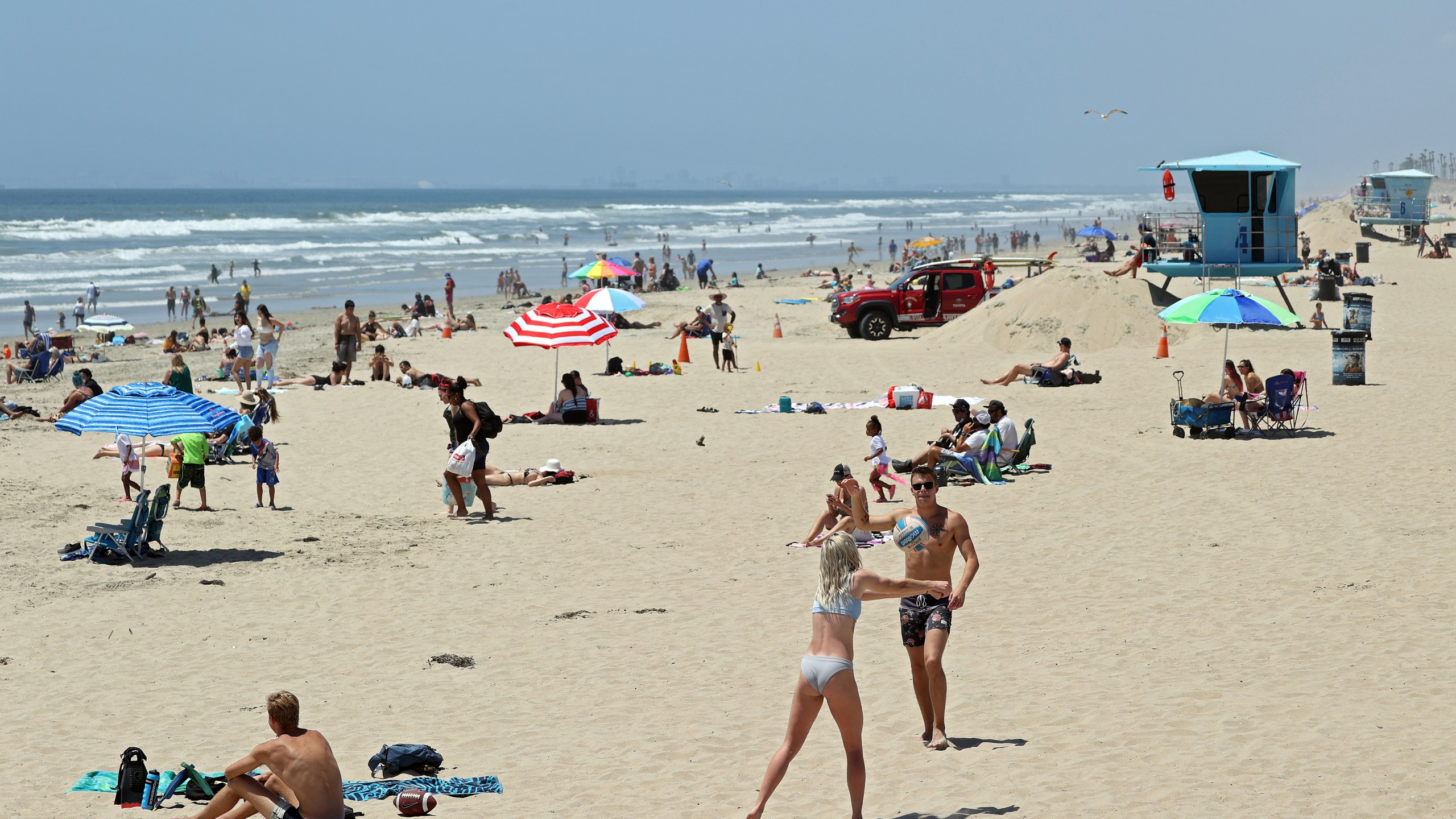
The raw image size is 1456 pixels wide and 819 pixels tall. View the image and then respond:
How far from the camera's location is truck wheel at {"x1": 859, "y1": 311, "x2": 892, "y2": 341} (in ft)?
93.2

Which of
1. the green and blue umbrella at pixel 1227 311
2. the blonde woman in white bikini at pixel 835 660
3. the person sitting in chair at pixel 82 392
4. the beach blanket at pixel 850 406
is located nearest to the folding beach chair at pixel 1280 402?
the green and blue umbrella at pixel 1227 311

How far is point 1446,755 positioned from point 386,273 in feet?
175

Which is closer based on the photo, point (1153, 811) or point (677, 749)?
point (1153, 811)

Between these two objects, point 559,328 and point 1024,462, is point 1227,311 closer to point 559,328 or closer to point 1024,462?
point 1024,462

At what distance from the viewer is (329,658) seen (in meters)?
8.97

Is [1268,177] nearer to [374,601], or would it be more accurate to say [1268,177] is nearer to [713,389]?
[713,389]

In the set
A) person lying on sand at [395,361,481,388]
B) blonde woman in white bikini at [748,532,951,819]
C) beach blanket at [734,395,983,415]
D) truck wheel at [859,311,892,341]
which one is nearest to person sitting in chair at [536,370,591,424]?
beach blanket at [734,395,983,415]

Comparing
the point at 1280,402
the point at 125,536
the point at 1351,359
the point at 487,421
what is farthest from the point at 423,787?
the point at 1351,359

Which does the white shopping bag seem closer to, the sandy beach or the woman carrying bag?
the woman carrying bag

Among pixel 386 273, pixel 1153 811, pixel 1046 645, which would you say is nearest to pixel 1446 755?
pixel 1153 811

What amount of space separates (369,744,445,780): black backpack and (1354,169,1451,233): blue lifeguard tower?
56.8m

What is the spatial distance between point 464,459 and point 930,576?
283 inches

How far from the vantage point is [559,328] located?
1872cm

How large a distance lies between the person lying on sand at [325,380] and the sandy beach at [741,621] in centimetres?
417
